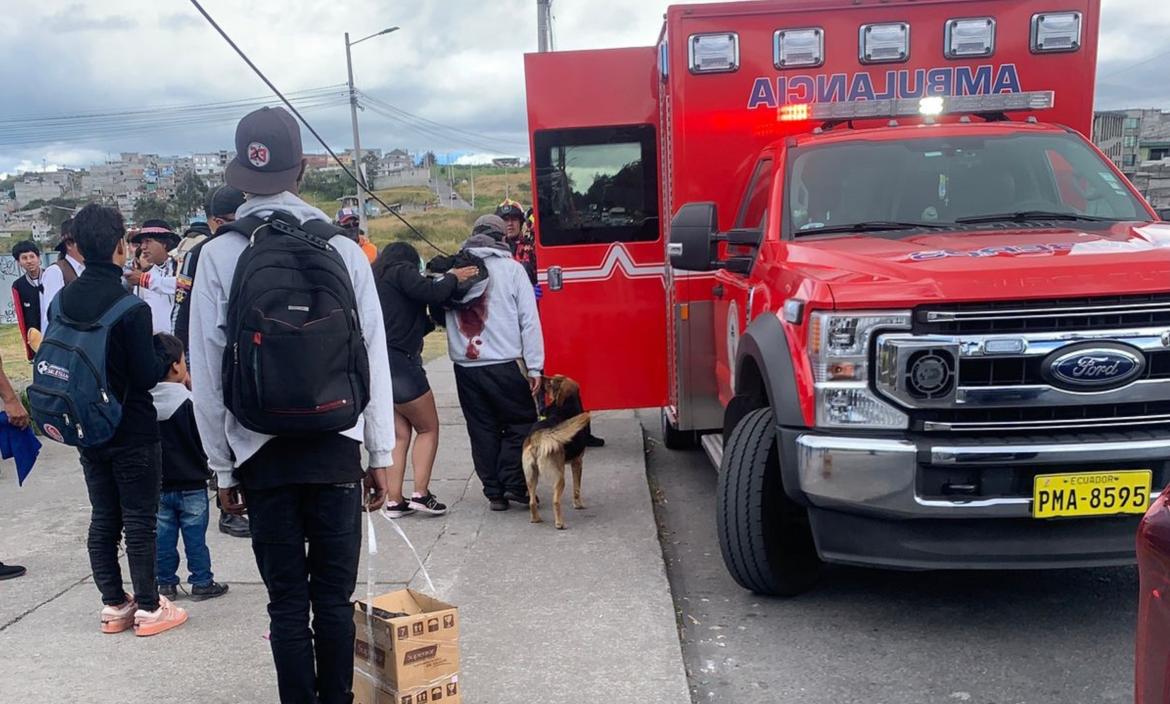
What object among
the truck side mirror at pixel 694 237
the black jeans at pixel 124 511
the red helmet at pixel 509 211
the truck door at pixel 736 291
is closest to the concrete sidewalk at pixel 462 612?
the black jeans at pixel 124 511

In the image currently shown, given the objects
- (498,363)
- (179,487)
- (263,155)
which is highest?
(263,155)

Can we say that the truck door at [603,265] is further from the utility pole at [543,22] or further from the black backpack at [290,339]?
the utility pole at [543,22]

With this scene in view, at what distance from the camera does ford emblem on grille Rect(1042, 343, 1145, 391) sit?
3660mm

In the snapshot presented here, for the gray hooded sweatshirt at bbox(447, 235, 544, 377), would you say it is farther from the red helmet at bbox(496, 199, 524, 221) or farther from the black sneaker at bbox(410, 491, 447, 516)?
the red helmet at bbox(496, 199, 524, 221)

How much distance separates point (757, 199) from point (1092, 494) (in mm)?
2543

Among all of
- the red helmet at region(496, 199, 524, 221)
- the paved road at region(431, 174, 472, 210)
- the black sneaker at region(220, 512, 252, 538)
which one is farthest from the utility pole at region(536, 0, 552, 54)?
the paved road at region(431, 174, 472, 210)

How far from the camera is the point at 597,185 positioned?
7051 millimetres

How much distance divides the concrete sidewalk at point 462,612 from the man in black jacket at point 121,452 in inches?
5.9

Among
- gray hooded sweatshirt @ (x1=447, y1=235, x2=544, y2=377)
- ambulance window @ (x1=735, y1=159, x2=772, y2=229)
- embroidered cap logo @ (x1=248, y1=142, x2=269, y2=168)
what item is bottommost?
gray hooded sweatshirt @ (x1=447, y1=235, x2=544, y2=377)

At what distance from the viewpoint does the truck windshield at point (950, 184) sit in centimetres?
482

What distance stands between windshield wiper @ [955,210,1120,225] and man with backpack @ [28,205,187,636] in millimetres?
3793

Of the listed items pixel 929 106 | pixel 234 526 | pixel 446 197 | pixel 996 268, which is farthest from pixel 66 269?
pixel 446 197

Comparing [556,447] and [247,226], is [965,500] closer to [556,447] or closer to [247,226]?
[556,447]

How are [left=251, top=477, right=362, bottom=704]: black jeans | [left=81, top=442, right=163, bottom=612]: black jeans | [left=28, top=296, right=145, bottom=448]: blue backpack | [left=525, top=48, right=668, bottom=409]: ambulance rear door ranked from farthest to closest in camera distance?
[left=525, top=48, right=668, bottom=409]: ambulance rear door
[left=81, top=442, right=163, bottom=612]: black jeans
[left=28, top=296, right=145, bottom=448]: blue backpack
[left=251, top=477, right=362, bottom=704]: black jeans
